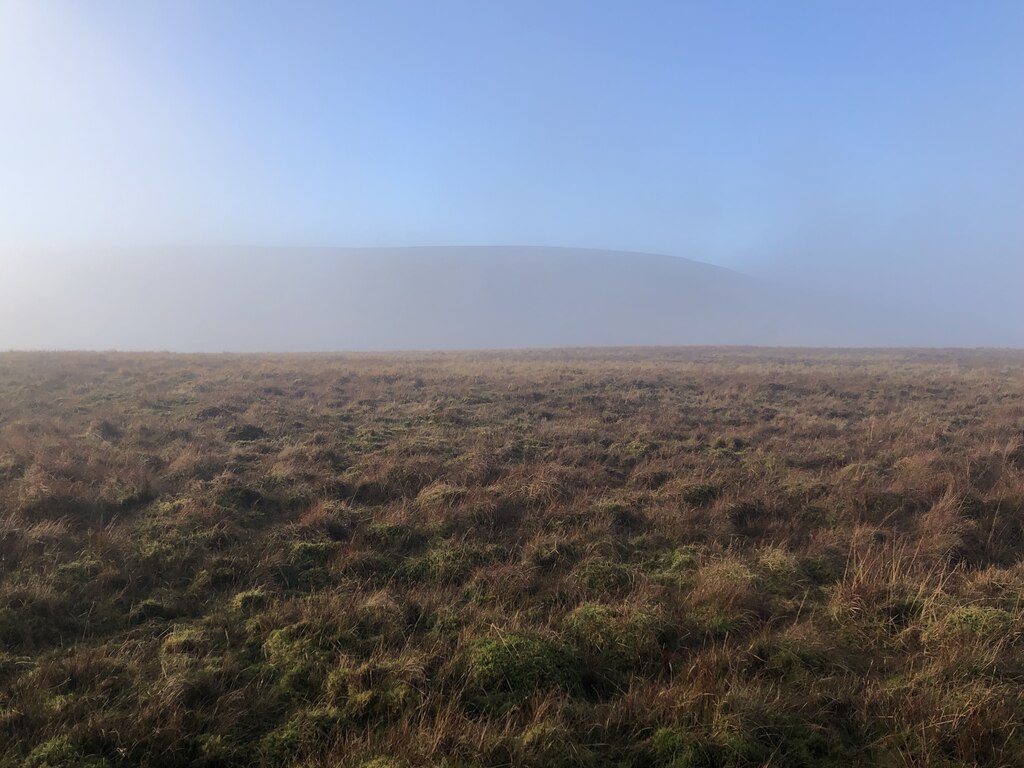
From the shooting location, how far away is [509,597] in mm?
5555

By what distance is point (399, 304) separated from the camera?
15688 centimetres

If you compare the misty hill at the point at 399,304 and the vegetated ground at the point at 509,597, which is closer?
the vegetated ground at the point at 509,597

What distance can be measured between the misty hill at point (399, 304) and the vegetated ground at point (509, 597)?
12323cm

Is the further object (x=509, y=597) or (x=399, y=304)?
(x=399, y=304)

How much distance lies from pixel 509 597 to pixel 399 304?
157 meters

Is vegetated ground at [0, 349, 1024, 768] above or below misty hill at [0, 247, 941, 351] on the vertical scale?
below

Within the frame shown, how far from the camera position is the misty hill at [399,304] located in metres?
134

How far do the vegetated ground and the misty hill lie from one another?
123 m

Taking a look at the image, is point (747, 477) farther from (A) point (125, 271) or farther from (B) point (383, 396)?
(A) point (125, 271)

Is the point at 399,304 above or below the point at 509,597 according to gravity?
above

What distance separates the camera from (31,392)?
51.6 ft

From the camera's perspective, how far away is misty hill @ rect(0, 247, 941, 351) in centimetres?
13412

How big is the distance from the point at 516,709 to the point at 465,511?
394cm

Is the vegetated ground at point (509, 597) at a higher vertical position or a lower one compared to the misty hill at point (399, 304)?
lower
